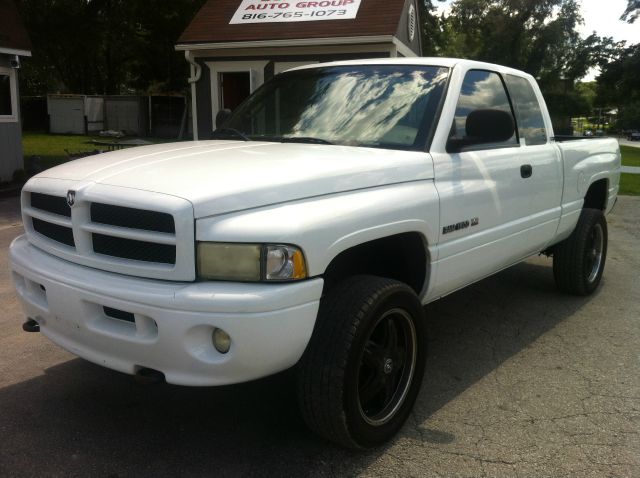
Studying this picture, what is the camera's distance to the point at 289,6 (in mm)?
14125

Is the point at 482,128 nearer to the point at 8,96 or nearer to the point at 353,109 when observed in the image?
the point at 353,109

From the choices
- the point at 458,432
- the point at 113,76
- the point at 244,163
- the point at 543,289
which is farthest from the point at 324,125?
the point at 113,76

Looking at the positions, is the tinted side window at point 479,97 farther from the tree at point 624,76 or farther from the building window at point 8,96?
the tree at point 624,76

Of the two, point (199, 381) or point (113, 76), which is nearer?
point (199, 381)

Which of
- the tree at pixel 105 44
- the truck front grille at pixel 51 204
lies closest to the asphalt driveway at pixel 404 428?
the truck front grille at pixel 51 204

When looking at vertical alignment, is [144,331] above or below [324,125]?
below

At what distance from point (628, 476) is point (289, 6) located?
1313cm

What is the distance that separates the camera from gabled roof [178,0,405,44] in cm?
1283

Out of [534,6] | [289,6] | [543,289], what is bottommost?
[543,289]

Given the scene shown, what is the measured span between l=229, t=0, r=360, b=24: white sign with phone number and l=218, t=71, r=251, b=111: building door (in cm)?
132

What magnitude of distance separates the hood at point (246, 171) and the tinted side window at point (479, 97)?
51cm

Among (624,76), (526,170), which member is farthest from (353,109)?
(624,76)

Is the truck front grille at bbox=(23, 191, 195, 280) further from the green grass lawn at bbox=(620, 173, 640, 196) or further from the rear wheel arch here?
the green grass lawn at bbox=(620, 173, 640, 196)

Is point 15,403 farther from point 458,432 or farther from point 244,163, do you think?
point 458,432
